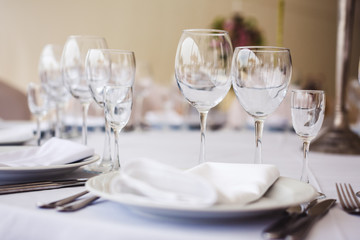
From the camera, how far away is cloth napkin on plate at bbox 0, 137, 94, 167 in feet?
3.02

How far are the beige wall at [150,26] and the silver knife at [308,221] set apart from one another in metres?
4.46

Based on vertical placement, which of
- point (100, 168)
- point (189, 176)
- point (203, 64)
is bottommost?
point (100, 168)

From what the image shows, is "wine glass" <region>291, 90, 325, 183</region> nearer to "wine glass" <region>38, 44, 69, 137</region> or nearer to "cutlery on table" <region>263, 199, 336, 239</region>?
"cutlery on table" <region>263, 199, 336, 239</region>

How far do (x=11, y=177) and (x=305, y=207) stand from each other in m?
0.50

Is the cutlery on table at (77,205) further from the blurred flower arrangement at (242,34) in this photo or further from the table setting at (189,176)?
the blurred flower arrangement at (242,34)

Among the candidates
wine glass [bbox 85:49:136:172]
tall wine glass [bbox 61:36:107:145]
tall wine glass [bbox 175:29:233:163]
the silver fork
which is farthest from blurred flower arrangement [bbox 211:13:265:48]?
the silver fork

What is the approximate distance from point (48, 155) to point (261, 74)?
0.48 metres

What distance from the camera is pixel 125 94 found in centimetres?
90

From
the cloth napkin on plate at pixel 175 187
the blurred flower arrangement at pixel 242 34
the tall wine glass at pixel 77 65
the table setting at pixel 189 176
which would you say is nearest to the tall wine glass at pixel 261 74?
the table setting at pixel 189 176

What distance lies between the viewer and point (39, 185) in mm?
806

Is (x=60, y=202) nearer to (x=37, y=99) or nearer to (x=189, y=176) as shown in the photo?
(x=189, y=176)

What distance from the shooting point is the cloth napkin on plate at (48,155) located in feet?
3.02

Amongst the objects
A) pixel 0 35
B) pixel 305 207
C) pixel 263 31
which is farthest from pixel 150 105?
pixel 305 207

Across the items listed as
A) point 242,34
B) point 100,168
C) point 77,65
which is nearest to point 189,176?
point 100,168
